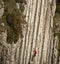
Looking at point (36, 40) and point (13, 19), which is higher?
point (13, 19)

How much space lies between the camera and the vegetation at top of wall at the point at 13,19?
3097 cm

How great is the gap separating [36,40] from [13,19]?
4690 millimetres

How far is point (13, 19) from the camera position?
105 ft

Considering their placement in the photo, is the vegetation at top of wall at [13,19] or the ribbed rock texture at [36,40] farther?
the vegetation at top of wall at [13,19]

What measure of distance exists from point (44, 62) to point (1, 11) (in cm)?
951

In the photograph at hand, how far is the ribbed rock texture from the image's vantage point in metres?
30.6

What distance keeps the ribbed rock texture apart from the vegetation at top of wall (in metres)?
0.62

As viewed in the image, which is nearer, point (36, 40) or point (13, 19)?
point (13, 19)

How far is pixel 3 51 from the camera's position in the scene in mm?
29812

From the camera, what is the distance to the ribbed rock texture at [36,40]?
3064 centimetres

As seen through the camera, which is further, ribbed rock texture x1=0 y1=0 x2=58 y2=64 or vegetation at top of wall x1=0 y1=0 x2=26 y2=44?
vegetation at top of wall x1=0 y1=0 x2=26 y2=44

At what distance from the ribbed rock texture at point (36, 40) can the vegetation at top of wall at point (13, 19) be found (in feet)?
2.04

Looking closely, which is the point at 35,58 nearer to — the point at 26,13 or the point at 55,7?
the point at 26,13

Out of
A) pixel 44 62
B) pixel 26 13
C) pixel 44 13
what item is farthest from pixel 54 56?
pixel 26 13
